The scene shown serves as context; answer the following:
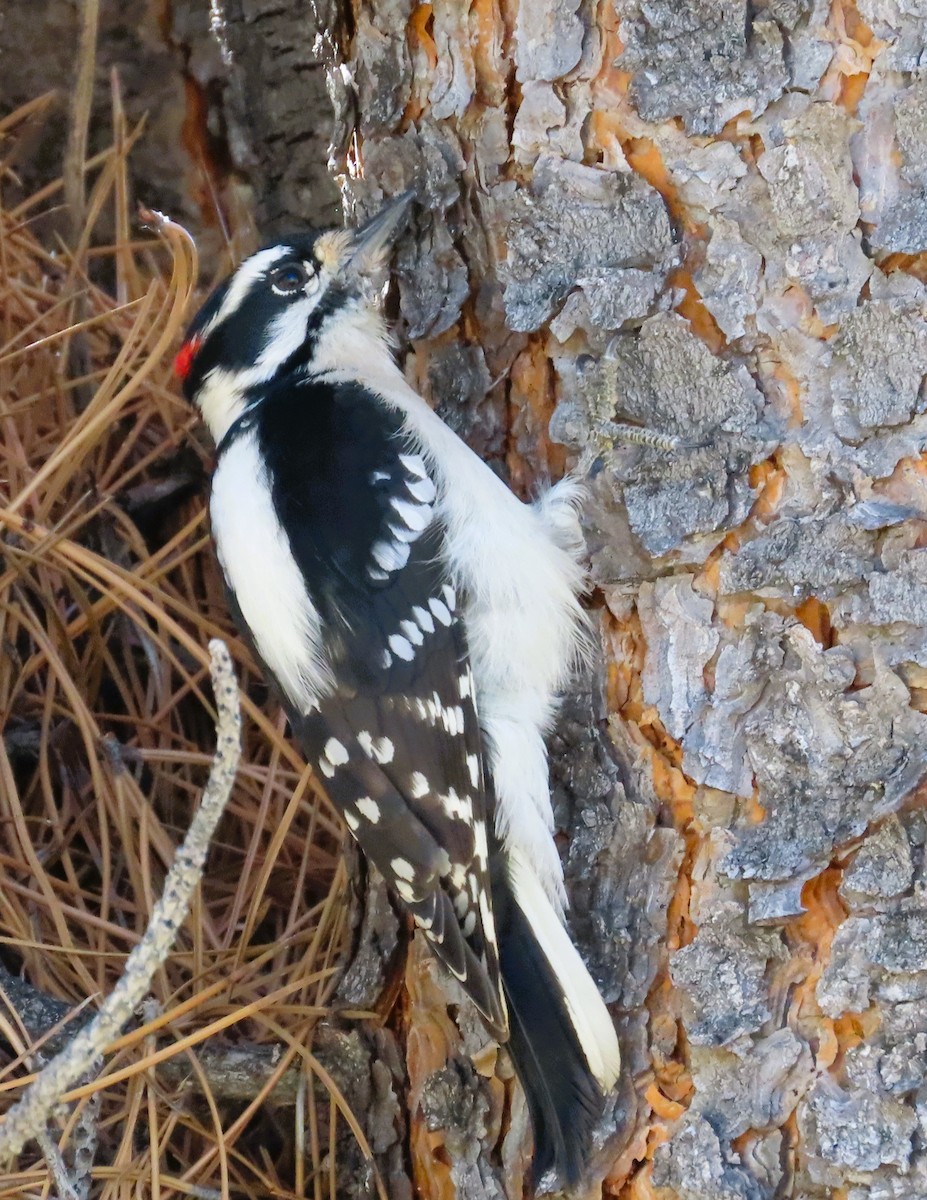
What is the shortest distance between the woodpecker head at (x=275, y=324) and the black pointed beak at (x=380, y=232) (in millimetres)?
82

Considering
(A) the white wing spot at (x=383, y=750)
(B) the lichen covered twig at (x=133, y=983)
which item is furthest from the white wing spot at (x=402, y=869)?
(B) the lichen covered twig at (x=133, y=983)

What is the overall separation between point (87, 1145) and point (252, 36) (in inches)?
70.7

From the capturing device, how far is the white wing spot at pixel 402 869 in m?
1.58

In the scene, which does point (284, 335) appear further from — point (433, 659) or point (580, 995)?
point (580, 995)

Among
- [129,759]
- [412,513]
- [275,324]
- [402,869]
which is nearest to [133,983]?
[402,869]

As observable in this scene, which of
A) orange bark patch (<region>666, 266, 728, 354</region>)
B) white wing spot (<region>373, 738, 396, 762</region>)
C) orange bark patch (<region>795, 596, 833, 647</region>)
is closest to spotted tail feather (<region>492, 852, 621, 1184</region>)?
white wing spot (<region>373, 738, 396, 762</region>)

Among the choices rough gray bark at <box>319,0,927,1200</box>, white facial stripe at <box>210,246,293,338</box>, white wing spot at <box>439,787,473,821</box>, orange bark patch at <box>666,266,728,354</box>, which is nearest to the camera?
rough gray bark at <box>319,0,927,1200</box>

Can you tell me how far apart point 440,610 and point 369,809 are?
0.88 feet

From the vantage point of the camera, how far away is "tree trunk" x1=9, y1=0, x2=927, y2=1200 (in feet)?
4.57

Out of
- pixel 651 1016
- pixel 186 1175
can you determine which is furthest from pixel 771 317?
pixel 186 1175

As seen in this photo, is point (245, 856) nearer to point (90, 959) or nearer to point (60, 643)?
point (90, 959)

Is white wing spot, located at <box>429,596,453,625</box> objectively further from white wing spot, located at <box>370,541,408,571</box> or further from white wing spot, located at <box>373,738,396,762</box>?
white wing spot, located at <box>373,738,396,762</box>

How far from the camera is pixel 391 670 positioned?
5.48ft

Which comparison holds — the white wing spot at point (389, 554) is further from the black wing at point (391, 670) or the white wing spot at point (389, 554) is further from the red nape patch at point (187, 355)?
the red nape patch at point (187, 355)
